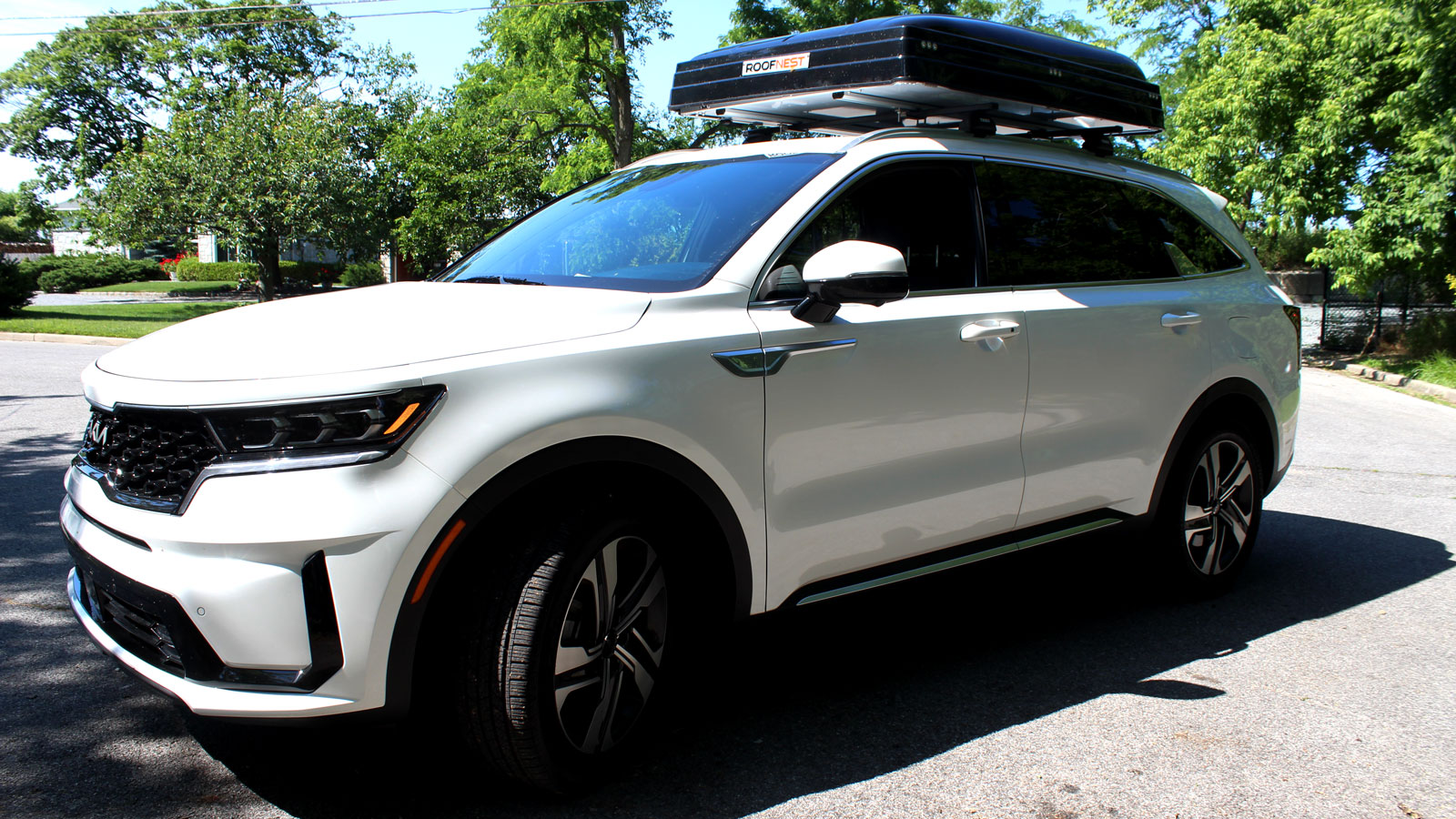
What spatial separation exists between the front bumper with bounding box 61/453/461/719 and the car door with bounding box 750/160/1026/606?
1089 mm

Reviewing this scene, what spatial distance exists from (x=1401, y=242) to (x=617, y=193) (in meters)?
15.8

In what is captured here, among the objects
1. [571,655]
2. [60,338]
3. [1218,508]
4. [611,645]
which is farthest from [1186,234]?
[60,338]

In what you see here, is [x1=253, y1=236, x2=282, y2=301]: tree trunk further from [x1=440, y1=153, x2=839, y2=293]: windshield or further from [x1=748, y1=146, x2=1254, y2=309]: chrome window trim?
[x1=748, y1=146, x2=1254, y2=309]: chrome window trim

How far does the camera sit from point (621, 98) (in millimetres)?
31812

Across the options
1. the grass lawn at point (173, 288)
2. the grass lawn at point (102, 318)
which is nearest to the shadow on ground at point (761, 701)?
the grass lawn at point (102, 318)

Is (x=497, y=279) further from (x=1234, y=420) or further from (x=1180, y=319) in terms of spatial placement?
(x=1234, y=420)

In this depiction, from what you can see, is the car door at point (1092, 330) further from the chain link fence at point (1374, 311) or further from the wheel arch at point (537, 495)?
the chain link fence at point (1374, 311)

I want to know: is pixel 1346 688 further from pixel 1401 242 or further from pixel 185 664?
pixel 1401 242

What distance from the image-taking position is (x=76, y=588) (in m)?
3.02

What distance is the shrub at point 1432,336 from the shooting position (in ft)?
56.5

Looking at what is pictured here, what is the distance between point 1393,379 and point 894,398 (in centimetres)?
1584

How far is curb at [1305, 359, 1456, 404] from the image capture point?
14321mm

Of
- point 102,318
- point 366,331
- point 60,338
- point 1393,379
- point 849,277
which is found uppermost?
point 849,277

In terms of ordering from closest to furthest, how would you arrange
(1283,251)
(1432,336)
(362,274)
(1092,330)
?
(1092,330)
(1432,336)
(1283,251)
(362,274)
